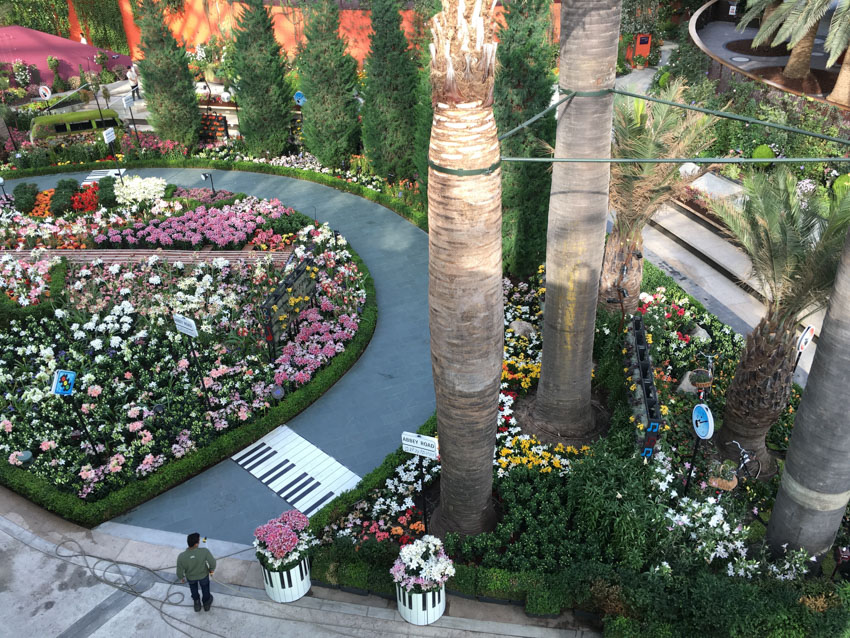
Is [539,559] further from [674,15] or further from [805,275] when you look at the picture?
[674,15]

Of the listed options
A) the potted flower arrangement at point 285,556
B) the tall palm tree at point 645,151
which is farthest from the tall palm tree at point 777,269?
the potted flower arrangement at point 285,556

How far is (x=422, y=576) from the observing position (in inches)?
345

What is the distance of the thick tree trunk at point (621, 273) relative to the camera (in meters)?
13.6

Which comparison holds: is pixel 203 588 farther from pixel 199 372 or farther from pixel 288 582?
pixel 199 372

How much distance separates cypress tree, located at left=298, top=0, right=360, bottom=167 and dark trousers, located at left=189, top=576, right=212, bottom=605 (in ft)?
53.0

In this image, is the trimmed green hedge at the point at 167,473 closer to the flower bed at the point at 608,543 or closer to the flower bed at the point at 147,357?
the flower bed at the point at 147,357

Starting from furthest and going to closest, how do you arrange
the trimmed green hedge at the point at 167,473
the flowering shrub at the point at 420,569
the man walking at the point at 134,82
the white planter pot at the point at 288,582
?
the man walking at the point at 134,82, the trimmed green hedge at the point at 167,473, the white planter pot at the point at 288,582, the flowering shrub at the point at 420,569

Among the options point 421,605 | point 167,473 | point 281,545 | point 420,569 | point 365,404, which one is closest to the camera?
point 420,569

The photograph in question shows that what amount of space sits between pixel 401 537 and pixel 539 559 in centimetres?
196

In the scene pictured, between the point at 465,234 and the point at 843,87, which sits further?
the point at 843,87

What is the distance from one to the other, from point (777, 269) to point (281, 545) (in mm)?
7603

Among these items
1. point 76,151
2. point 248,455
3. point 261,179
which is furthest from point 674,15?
point 248,455

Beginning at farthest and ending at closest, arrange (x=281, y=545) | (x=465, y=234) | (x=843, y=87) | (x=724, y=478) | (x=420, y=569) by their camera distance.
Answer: (x=843, y=87), (x=724, y=478), (x=281, y=545), (x=420, y=569), (x=465, y=234)

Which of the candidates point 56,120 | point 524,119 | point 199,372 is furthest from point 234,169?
point 524,119
